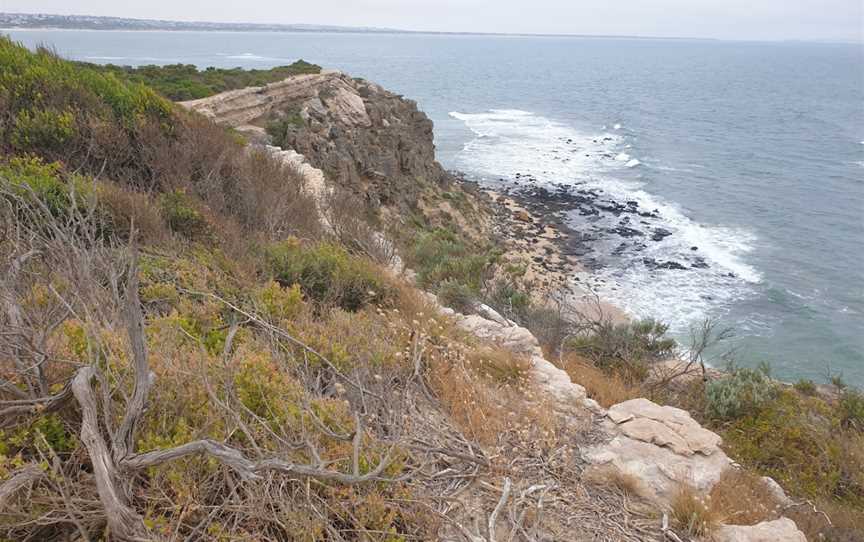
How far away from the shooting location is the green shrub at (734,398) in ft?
24.1

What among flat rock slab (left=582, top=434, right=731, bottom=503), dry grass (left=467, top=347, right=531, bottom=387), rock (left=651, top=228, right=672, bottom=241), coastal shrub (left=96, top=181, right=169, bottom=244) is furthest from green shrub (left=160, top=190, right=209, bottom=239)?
rock (left=651, top=228, right=672, bottom=241)

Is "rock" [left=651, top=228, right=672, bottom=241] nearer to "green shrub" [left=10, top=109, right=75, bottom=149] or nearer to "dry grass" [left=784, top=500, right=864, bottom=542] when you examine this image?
"dry grass" [left=784, top=500, right=864, bottom=542]

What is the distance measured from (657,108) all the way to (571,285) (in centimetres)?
5958

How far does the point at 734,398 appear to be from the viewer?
738cm

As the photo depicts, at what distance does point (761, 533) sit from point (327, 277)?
5.01 metres

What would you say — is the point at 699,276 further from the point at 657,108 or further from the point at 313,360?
the point at 657,108

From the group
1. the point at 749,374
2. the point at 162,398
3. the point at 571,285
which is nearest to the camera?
the point at 162,398

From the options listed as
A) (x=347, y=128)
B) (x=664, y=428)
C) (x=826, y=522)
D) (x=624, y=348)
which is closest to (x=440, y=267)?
(x=624, y=348)

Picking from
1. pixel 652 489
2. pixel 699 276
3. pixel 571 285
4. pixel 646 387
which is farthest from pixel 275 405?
pixel 699 276

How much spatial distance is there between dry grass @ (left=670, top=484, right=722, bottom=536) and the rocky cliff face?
1821 cm

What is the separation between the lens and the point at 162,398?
3.10 m

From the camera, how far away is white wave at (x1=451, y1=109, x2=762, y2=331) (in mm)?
23750

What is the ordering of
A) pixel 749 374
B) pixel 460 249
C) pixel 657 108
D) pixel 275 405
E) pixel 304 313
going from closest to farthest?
pixel 275 405, pixel 304 313, pixel 749 374, pixel 460 249, pixel 657 108

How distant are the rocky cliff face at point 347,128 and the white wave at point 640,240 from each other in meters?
10.2
